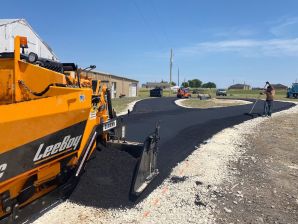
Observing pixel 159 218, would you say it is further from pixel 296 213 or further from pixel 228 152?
pixel 228 152

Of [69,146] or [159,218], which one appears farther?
[159,218]

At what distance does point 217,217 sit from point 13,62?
3.51m

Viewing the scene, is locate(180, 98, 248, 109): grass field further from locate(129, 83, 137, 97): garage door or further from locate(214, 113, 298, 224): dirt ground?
locate(129, 83, 137, 97): garage door

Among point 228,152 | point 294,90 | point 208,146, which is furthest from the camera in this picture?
point 294,90

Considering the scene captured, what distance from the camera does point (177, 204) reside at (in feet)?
17.9

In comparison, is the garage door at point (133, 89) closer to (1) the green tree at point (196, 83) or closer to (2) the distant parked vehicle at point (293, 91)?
(2) the distant parked vehicle at point (293, 91)

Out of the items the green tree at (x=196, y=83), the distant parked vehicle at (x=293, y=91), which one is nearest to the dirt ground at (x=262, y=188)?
the distant parked vehicle at (x=293, y=91)

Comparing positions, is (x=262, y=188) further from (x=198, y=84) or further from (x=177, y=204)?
(x=198, y=84)

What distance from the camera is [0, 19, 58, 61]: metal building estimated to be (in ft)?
28.5

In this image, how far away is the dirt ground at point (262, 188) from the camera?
5152mm

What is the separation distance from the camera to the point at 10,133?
3.36m

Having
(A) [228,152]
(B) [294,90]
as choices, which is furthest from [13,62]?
(B) [294,90]

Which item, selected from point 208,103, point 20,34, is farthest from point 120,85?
point 20,34

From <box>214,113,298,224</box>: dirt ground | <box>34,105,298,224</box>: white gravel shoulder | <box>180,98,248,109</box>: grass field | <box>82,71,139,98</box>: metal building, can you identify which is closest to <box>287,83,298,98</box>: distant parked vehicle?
<box>180,98,248,109</box>: grass field
